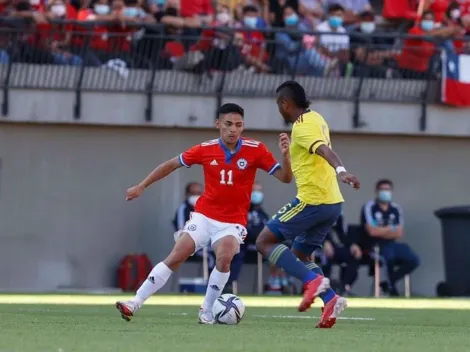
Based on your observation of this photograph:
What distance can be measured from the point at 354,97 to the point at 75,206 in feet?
16.9

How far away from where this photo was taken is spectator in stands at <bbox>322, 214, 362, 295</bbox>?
23.7 meters

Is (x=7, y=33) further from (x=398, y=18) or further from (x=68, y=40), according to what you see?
(x=398, y=18)

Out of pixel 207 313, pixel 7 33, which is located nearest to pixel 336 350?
pixel 207 313

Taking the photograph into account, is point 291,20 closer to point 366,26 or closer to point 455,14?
point 366,26

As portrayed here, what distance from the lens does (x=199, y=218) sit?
12727 millimetres

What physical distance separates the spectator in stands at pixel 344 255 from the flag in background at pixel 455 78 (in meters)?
3.04

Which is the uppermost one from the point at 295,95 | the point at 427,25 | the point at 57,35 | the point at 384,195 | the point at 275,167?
the point at 427,25

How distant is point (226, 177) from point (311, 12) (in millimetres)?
13501

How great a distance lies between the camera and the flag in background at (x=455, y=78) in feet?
81.9

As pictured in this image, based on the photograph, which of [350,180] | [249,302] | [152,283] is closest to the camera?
[350,180]

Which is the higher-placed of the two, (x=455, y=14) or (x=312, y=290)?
(x=455, y=14)

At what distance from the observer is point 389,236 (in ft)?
79.3

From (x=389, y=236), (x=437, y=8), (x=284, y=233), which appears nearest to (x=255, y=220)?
(x=389, y=236)

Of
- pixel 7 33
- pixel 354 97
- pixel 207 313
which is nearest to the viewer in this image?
pixel 207 313
